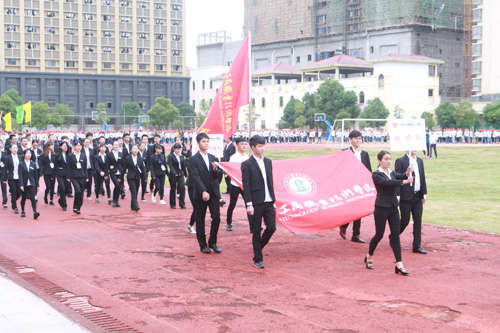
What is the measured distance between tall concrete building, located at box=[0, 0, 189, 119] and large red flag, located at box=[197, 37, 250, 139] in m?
96.7

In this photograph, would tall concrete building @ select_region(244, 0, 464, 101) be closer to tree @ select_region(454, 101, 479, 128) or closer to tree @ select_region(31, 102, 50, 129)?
tree @ select_region(454, 101, 479, 128)

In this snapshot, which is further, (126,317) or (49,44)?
(49,44)

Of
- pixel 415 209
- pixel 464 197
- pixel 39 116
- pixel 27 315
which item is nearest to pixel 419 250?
pixel 415 209

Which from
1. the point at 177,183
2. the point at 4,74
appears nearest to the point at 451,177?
the point at 177,183

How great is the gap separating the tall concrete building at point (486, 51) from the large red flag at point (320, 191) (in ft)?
265

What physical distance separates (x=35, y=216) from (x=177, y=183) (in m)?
3.81

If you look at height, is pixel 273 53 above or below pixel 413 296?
above

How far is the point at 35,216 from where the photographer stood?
612 inches

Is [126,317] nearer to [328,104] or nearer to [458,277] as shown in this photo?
[458,277]

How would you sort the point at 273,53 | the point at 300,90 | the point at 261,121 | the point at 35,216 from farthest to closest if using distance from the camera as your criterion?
the point at 273,53 < the point at 261,121 < the point at 300,90 < the point at 35,216

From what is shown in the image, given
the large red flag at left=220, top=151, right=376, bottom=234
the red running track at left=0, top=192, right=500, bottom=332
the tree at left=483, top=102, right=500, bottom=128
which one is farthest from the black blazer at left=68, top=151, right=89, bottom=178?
the tree at left=483, top=102, right=500, bottom=128

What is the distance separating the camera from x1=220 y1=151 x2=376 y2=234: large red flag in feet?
35.9

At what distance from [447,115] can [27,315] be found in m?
74.4

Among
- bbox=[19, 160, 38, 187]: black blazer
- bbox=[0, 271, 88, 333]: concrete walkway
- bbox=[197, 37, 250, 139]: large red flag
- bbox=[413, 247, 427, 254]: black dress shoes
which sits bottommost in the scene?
bbox=[0, 271, 88, 333]: concrete walkway
